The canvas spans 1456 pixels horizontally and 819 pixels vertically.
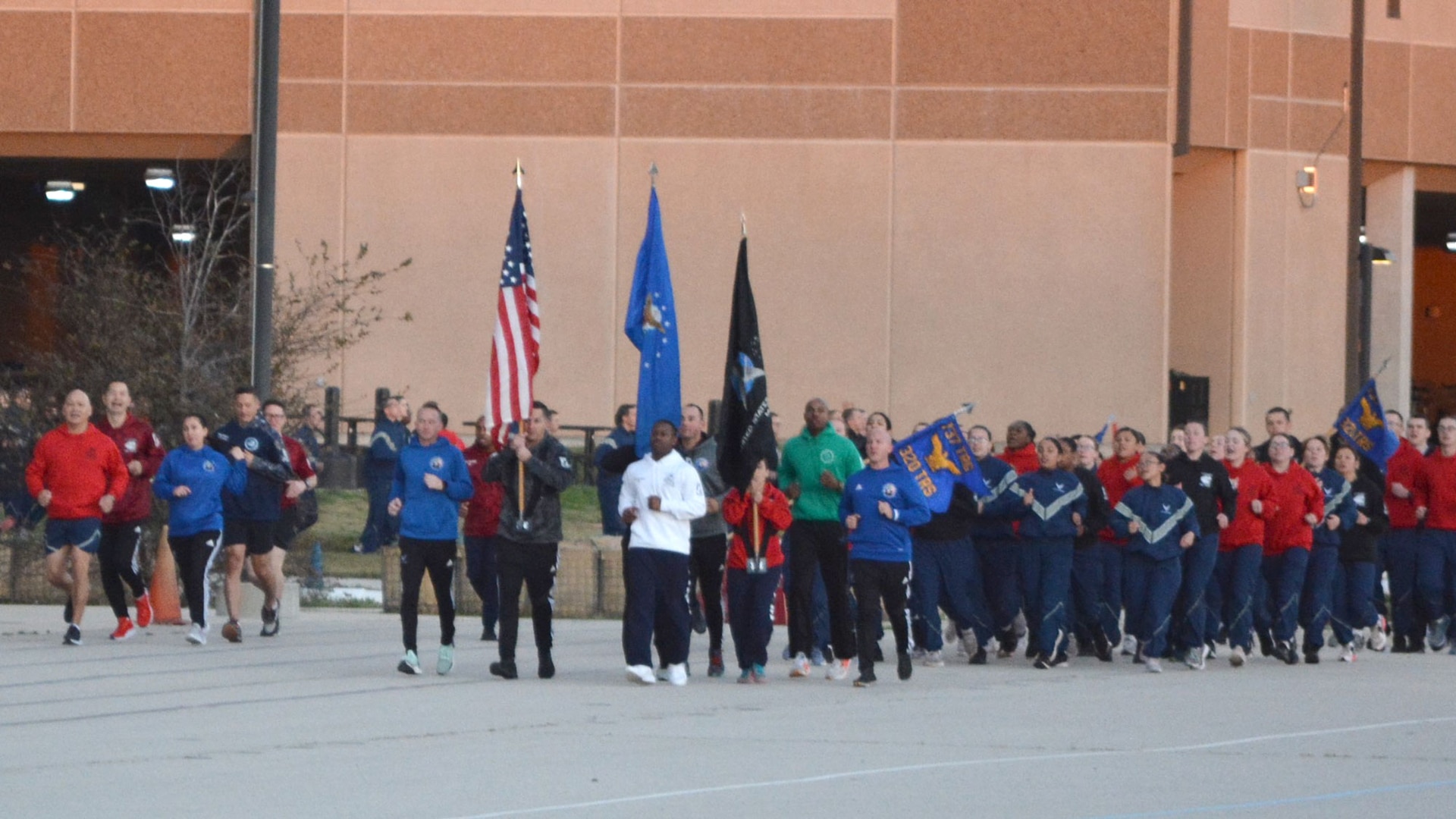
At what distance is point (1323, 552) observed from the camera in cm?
1694

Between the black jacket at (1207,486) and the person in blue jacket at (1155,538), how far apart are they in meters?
0.22

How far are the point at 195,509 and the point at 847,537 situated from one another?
5.11 meters

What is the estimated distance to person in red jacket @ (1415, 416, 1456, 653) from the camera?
17922 mm

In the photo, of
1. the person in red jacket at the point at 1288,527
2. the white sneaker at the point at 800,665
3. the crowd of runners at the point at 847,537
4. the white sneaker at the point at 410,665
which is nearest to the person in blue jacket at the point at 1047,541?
the crowd of runners at the point at 847,537

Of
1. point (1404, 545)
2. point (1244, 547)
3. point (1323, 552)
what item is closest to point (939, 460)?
point (1244, 547)

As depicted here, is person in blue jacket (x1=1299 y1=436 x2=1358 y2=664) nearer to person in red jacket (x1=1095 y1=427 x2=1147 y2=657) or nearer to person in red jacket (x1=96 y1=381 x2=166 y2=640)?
person in red jacket (x1=1095 y1=427 x2=1147 y2=657)

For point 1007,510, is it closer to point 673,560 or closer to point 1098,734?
point 673,560

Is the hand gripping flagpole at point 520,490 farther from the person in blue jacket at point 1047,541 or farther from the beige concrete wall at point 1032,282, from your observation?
the beige concrete wall at point 1032,282

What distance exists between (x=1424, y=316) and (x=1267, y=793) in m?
42.9

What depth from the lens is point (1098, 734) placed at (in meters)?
11.5

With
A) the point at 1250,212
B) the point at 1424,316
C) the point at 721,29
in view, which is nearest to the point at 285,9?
the point at 721,29

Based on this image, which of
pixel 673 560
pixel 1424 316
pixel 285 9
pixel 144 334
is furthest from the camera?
pixel 1424 316

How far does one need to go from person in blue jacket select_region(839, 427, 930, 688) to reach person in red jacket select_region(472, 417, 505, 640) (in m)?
3.35

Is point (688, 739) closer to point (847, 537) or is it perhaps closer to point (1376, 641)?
point (847, 537)
